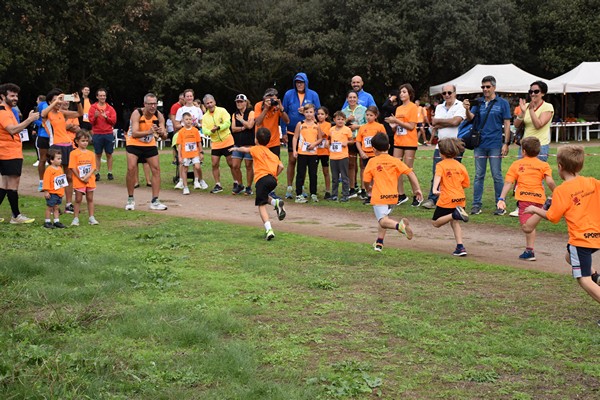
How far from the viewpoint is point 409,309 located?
6473mm

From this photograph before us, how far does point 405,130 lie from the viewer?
520 inches

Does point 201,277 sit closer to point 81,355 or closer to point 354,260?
point 354,260

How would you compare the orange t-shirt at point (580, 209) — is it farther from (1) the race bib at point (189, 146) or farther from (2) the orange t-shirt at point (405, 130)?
(1) the race bib at point (189, 146)

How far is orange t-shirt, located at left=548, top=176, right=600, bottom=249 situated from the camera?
6.20 metres

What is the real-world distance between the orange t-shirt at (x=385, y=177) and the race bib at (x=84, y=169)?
4601mm

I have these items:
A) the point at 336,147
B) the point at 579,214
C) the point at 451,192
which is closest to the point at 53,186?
the point at 336,147

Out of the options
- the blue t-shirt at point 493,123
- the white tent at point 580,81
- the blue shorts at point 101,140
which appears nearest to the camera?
the blue t-shirt at point 493,123

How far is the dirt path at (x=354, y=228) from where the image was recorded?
30.1ft

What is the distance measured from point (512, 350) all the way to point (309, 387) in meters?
1.65

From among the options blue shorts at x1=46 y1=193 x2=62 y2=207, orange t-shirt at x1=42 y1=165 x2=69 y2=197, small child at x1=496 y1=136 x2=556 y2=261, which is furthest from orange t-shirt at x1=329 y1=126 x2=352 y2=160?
blue shorts at x1=46 y1=193 x2=62 y2=207

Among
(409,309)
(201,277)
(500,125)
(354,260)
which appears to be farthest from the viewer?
(500,125)

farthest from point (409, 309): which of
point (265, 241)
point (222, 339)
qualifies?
point (265, 241)

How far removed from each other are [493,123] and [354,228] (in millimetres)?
3162

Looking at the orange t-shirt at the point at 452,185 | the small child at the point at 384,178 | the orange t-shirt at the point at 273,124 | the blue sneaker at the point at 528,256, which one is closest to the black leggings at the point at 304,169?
the orange t-shirt at the point at 273,124
